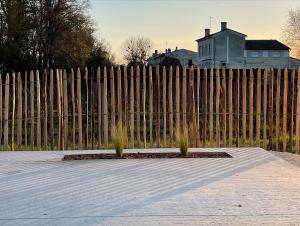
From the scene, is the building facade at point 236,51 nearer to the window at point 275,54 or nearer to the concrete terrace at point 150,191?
the window at point 275,54

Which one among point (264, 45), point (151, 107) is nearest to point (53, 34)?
point (151, 107)

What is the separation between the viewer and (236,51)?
6850cm

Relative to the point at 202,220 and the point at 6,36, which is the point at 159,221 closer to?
the point at 202,220

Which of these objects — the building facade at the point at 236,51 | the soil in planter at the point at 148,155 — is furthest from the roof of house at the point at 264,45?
the soil in planter at the point at 148,155

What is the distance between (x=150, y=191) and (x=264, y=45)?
7155 centimetres

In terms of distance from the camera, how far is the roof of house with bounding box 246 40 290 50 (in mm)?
74875

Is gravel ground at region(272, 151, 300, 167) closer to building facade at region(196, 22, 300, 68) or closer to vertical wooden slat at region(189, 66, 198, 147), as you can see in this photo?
vertical wooden slat at region(189, 66, 198, 147)

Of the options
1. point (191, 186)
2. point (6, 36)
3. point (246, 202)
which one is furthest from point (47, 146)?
point (6, 36)

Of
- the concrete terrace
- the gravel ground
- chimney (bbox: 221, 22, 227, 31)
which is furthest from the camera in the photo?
chimney (bbox: 221, 22, 227, 31)

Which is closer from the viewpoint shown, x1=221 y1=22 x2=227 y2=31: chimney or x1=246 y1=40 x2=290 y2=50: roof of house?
x1=221 y1=22 x2=227 y2=31: chimney

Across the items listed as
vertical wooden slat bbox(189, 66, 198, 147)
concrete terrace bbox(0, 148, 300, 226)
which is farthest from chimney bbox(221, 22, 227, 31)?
concrete terrace bbox(0, 148, 300, 226)

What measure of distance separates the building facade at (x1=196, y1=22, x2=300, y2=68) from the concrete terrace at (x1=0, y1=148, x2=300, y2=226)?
54.2 m

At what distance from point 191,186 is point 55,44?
3231cm

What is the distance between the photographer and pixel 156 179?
795cm
